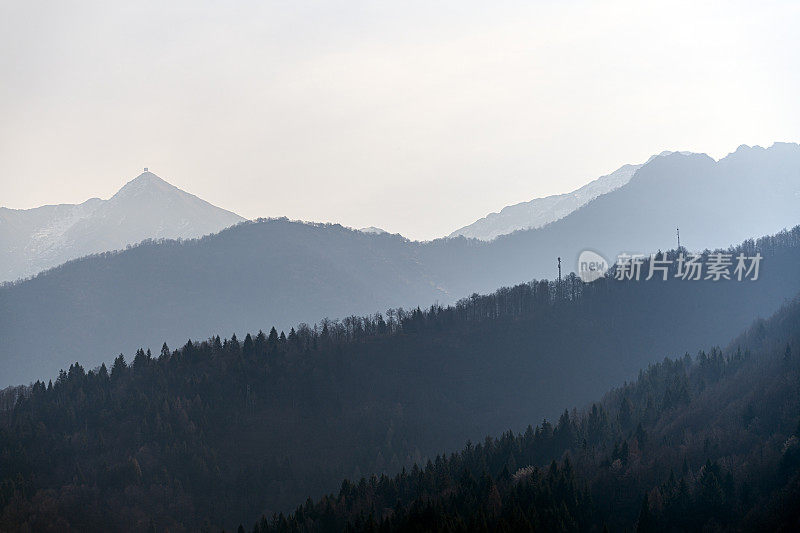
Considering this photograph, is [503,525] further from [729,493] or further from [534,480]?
[729,493]

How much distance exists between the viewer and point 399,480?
191m

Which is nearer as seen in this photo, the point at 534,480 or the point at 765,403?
the point at 534,480

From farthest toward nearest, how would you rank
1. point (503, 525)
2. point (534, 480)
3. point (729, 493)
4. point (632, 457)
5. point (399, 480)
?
point (399, 480)
point (632, 457)
point (534, 480)
point (729, 493)
point (503, 525)

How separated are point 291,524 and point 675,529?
65536mm

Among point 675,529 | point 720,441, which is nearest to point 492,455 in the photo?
point 720,441

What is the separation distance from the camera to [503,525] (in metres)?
140

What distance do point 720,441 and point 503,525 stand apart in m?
60.8

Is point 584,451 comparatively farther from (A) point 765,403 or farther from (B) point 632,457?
(A) point 765,403

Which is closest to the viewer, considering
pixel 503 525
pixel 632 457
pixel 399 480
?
pixel 503 525

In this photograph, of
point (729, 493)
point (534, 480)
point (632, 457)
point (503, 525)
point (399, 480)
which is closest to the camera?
point (503, 525)

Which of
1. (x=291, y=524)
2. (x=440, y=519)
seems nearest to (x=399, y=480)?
(x=291, y=524)

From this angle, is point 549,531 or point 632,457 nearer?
point 549,531

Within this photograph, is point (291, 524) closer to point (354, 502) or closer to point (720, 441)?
point (354, 502)

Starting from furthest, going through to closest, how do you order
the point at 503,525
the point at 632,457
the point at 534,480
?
the point at 632,457 < the point at 534,480 < the point at 503,525
